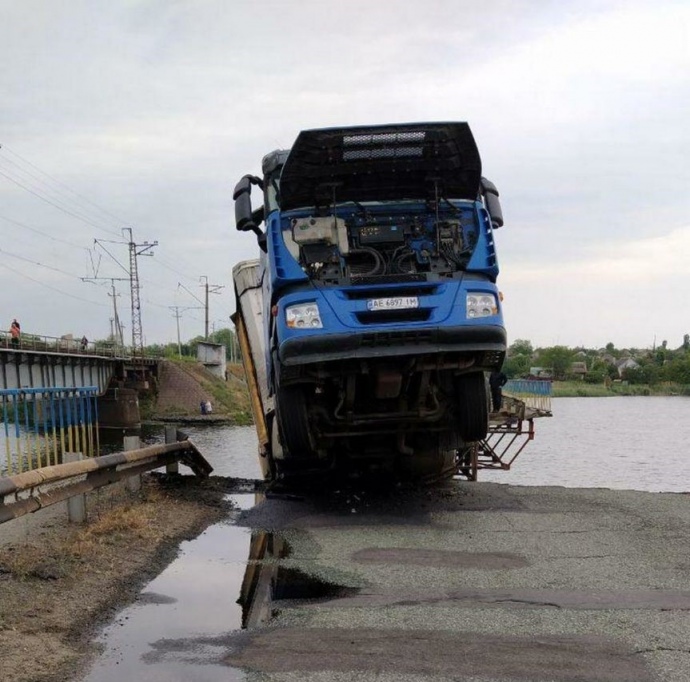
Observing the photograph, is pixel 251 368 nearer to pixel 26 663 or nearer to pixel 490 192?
pixel 490 192

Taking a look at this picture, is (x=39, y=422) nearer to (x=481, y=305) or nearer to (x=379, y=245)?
(x=379, y=245)

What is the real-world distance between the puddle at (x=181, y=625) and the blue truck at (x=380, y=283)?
186 centimetres

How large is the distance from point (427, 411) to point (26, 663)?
495 cm

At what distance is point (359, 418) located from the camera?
8.16 metres

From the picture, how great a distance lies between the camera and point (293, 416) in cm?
802

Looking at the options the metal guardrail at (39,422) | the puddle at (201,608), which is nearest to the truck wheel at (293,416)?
the puddle at (201,608)

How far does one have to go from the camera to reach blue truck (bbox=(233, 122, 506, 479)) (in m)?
7.40

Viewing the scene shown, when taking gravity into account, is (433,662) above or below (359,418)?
below

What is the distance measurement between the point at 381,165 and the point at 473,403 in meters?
2.53

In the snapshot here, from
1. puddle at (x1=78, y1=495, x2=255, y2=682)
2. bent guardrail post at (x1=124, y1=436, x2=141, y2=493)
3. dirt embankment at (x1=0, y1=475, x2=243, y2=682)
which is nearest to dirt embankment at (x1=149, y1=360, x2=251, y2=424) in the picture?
bent guardrail post at (x1=124, y1=436, x2=141, y2=493)

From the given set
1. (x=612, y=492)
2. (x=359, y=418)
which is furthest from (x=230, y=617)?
(x=612, y=492)

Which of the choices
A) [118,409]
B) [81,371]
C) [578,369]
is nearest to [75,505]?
[81,371]

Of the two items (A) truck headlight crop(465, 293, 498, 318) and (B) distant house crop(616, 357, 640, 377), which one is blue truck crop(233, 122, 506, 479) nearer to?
(A) truck headlight crop(465, 293, 498, 318)

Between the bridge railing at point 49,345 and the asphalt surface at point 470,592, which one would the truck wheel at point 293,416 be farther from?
the bridge railing at point 49,345
